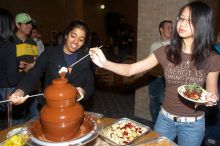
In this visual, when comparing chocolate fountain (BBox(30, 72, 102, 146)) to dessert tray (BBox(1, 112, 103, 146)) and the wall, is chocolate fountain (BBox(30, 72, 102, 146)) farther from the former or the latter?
the wall

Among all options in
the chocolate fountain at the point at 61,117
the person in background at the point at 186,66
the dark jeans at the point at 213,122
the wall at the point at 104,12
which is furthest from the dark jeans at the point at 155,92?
the wall at the point at 104,12

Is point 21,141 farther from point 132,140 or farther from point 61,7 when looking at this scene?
point 61,7

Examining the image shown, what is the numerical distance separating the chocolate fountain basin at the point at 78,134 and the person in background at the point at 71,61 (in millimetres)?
630

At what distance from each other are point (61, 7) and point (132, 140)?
9502 mm

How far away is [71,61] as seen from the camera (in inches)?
98.0

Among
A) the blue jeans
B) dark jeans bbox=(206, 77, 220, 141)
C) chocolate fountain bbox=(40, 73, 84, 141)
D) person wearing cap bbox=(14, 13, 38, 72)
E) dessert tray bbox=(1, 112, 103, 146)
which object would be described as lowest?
dark jeans bbox=(206, 77, 220, 141)

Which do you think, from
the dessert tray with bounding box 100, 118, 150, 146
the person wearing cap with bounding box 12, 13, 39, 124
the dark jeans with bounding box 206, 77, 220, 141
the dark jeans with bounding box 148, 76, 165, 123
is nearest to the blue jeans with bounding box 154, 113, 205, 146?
the dessert tray with bounding box 100, 118, 150, 146

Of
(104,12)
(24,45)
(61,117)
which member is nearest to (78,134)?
(61,117)

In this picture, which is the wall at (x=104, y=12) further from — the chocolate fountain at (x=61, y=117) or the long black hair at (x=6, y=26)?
the chocolate fountain at (x=61, y=117)

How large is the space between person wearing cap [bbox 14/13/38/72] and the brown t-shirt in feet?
6.07

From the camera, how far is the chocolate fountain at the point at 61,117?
4.58 feet

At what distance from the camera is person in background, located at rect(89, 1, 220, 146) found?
78.0 inches

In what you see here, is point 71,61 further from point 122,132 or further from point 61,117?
point 61,117

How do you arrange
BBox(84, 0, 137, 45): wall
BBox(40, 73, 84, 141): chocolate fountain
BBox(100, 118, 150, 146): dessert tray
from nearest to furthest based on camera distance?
BBox(40, 73, 84, 141): chocolate fountain < BBox(100, 118, 150, 146): dessert tray < BBox(84, 0, 137, 45): wall
